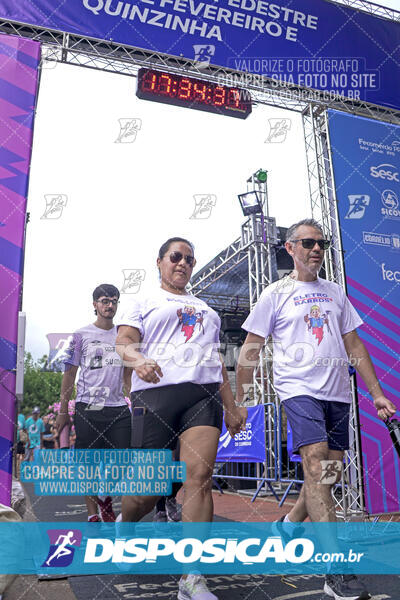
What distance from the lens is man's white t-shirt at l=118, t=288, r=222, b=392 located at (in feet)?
9.70

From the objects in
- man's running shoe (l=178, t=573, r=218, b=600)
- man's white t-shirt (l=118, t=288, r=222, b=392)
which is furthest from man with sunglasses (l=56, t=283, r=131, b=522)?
man's running shoe (l=178, t=573, r=218, b=600)

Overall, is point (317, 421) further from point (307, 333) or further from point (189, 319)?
point (189, 319)

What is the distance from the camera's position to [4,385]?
4.17 metres

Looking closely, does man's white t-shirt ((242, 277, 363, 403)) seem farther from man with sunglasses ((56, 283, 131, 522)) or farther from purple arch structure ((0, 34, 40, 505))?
purple arch structure ((0, 34, 40, 505))

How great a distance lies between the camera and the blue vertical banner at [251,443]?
278 inches

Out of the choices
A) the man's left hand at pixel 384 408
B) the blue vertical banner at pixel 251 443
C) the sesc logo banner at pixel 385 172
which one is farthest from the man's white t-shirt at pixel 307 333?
the blue vertical banner at pixel 251 443

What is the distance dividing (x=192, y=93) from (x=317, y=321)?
414cm

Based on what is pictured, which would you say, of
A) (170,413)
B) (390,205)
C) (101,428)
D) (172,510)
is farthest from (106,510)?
(390,205)

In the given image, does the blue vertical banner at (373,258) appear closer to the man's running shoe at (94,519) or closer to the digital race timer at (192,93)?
the digital race timer at (192,93)

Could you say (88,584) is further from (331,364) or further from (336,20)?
(336,20)

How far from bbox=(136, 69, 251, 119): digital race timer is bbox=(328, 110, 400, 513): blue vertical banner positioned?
1.21m

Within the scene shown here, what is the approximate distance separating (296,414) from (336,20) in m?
5.89

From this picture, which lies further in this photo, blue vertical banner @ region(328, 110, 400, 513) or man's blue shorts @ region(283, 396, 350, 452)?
blue vertical banner @ region(328, 110, 400, 513)

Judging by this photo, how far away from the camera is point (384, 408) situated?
3086 millimetres
